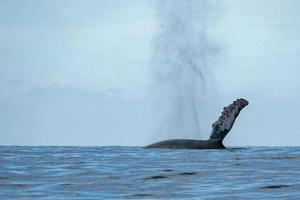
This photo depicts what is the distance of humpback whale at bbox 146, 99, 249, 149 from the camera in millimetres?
32222

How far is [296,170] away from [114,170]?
16.2ft

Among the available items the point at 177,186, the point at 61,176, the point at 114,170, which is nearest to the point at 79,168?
the point at 114,170

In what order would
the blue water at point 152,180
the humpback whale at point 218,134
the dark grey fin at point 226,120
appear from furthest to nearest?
the dark grey fin at point 226,120 → the humpback whale at point 218,134 → the blue water at point 152,180

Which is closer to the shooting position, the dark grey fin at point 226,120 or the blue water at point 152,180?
the blue water at point 152,180

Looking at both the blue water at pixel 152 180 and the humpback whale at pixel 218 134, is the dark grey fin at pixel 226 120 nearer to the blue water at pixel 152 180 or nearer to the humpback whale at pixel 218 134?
the humpback whale at pixel 218 134

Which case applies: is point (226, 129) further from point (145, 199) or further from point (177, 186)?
point (145, 199)

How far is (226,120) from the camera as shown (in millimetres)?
32938

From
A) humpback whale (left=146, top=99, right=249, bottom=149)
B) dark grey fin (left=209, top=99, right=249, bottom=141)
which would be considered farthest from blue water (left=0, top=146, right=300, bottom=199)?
dark grey fin (left=209, top=99, right=249, bottom=141)

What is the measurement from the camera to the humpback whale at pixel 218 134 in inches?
1269

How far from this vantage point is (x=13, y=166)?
69.8ft

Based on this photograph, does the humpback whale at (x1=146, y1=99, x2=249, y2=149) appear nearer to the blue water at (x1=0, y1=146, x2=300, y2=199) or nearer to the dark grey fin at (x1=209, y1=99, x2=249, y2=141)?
the dark grey fin at (x1=209, y1=99, x2=249, y2=141)

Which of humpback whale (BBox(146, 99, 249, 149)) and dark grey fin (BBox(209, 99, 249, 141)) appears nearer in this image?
humpback whale (BBox(146, 99, 249, 149))

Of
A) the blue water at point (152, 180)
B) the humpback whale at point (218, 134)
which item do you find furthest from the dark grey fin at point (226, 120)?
the blue water at point (152, 180)

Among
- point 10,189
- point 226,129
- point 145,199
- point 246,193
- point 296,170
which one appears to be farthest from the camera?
point 226,129
